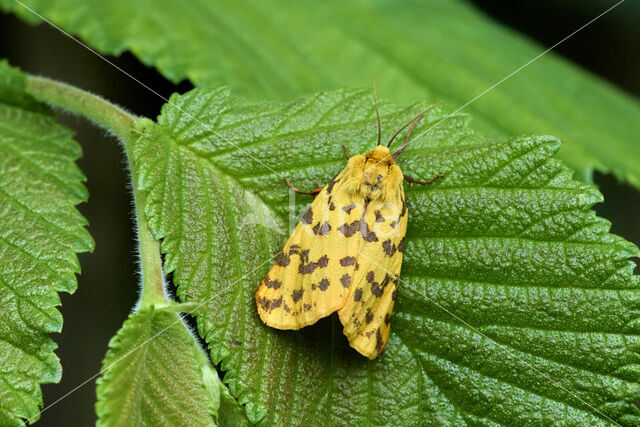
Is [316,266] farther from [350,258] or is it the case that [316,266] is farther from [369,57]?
[369,57]

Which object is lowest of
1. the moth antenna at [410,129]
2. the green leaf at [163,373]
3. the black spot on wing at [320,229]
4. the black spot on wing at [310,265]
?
the green leaf at [163,373]

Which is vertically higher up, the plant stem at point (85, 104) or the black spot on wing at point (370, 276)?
the plant stem at point (85, 104)

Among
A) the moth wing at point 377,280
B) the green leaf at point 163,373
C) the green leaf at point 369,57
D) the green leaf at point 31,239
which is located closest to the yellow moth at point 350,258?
the moth wing at point 377,280

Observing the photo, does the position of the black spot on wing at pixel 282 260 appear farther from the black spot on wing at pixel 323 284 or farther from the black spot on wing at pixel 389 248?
the black spot on wing at pixel 389 248

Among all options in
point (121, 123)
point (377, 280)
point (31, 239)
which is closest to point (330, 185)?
point (377, 280)

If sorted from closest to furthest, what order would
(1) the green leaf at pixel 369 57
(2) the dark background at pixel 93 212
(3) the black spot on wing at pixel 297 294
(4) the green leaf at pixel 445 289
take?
(4) the green leaf at pixel 445 289 < (3) the black spot on wing at pixel 297 294 < (1) the green leaf at pixel 369 57 < (2) the dark background at pixel 93 212
